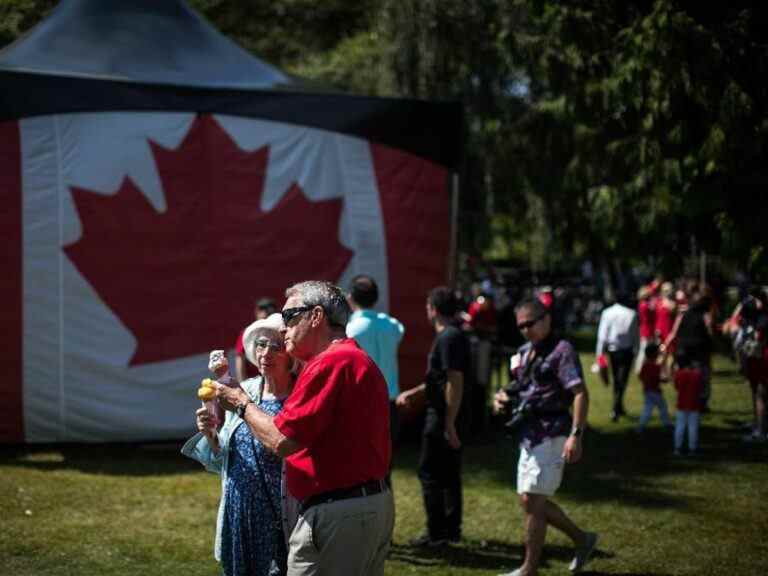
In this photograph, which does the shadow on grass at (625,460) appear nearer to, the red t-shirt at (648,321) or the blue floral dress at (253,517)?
the red t-shirt at (648,321)

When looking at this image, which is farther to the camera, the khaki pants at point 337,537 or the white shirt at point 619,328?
the white shirt at point 619,328

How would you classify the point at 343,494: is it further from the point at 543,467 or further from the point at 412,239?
the point at 412,239

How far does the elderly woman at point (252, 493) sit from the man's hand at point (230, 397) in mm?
294

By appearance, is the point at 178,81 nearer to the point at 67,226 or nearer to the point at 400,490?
the point at 67,226

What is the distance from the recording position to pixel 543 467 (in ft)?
19.7

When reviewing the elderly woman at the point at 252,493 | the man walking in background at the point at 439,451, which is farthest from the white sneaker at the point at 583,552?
the elderly woman at the point at 252,493

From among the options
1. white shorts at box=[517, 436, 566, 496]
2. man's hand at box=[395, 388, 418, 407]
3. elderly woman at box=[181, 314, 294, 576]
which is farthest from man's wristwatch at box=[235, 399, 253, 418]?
man's hand at box=[395, 388, 418, 407]

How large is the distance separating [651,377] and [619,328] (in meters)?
1.40

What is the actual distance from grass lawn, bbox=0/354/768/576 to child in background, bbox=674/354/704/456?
0.23 meters

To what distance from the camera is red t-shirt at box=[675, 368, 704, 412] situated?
33.9 ft

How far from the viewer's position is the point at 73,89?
988 centimetres

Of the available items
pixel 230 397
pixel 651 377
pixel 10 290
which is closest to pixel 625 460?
pixel 651 377

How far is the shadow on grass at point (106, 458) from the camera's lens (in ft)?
30.3

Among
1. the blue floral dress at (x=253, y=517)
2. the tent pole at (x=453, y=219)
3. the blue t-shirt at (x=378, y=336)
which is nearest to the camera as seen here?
the blue floral dress at (x=253, y=517)
